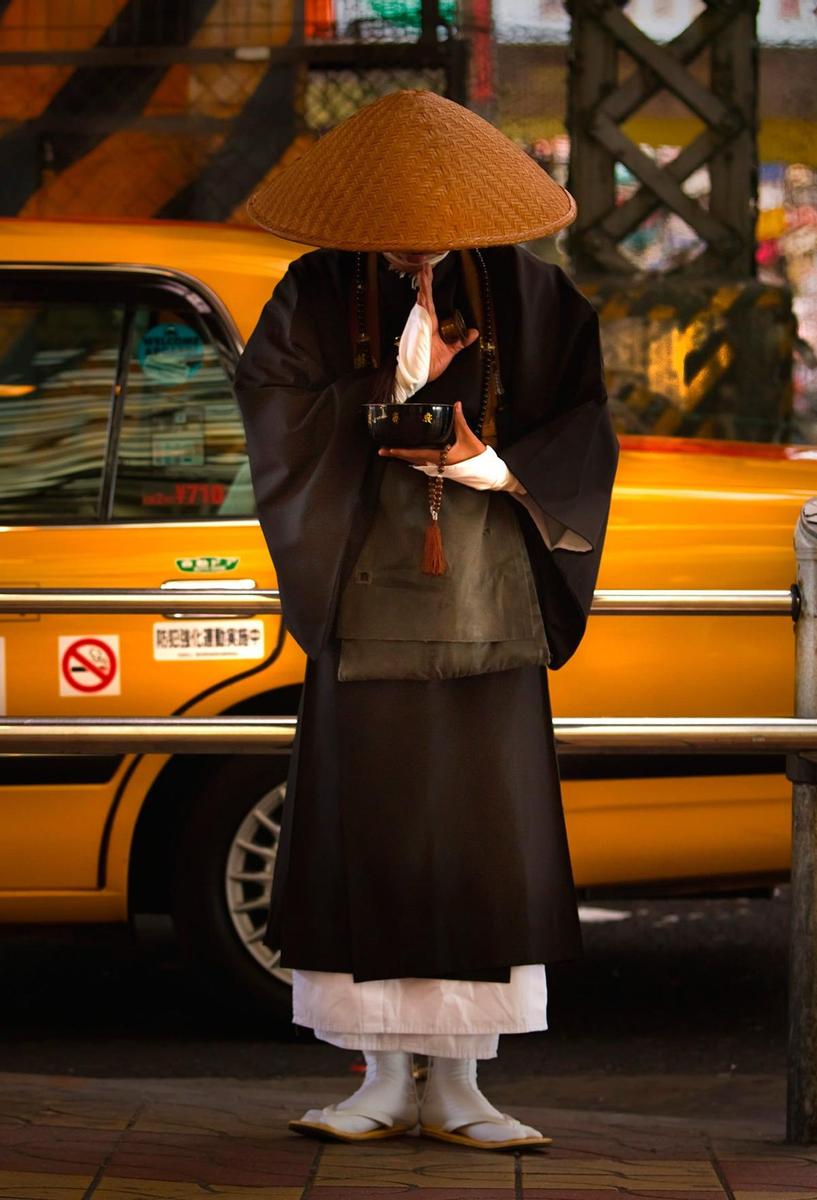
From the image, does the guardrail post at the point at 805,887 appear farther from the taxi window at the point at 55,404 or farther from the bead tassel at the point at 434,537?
the taxi window at the point at 55,404

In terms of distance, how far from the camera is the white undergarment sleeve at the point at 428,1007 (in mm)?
3447

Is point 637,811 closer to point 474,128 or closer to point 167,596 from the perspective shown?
point 167,596

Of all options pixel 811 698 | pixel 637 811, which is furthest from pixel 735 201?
pixel 811 698

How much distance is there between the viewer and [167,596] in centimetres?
381

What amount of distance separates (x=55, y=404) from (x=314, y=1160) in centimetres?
201

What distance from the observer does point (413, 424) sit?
3217 millimetres

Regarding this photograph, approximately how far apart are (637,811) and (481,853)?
1.43 metres

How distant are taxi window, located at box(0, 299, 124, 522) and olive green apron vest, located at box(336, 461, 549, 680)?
150 cm

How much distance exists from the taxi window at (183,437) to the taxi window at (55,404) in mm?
64

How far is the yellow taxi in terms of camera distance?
466cm

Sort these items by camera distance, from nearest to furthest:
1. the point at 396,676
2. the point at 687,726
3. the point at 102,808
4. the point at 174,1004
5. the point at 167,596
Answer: the point at 396,676 < the point at 687,726 < the point at 167,596 < the point at 102,808 < the point at 174,1004

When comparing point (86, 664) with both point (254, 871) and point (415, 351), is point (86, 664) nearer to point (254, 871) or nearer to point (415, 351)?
point (254, 871)

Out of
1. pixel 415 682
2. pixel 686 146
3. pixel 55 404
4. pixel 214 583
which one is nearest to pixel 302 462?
pixel 415 682

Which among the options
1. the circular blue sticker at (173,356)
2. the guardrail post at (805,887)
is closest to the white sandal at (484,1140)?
the guardrail post at (805,887)
